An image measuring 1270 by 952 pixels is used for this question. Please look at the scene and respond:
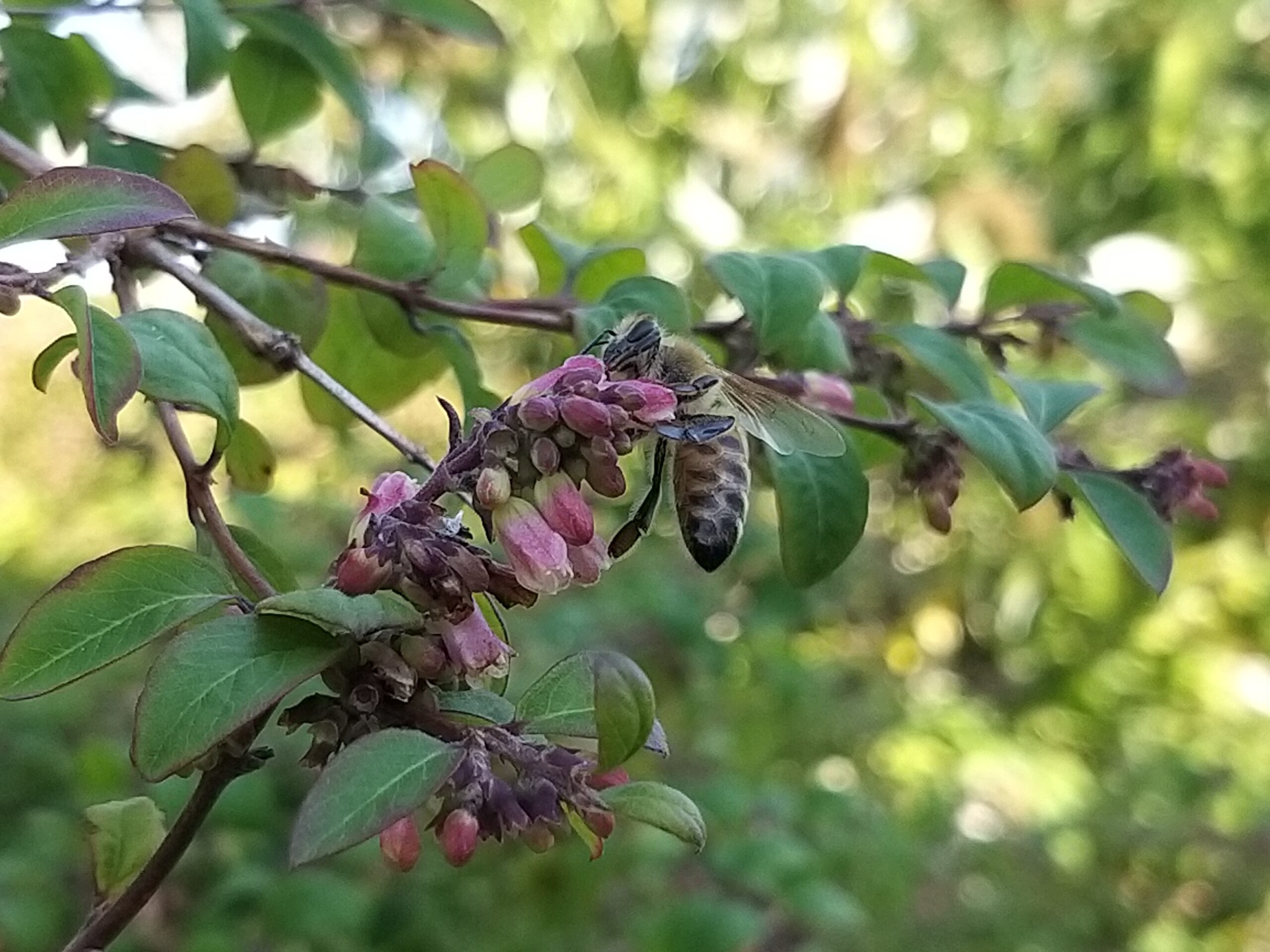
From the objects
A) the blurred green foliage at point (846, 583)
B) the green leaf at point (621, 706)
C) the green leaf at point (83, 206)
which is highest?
the green leaf at point (83, 206)

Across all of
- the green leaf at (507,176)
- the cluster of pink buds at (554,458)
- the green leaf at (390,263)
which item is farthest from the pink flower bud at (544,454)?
the green leaf at (507,176)

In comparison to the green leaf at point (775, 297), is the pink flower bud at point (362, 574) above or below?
above

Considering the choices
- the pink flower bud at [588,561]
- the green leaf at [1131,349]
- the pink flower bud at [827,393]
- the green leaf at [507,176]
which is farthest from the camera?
the green leaf at [507,176]

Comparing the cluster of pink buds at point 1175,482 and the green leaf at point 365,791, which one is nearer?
the green leaf at point 365,791

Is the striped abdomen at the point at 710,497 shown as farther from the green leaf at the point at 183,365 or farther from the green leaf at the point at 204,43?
the green leaf at the point at 204,43

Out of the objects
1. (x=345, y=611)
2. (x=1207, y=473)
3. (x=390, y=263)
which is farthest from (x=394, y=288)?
(x=1207, y=473)

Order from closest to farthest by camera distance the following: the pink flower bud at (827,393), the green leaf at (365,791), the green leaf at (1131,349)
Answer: the green leaf at (365,791), the pink flower bud at (827,393), the green leaf at (1131,349)

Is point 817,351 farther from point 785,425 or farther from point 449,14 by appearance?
point 449,14

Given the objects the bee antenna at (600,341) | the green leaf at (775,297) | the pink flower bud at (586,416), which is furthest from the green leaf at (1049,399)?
the pink flower bud at (586,416)
